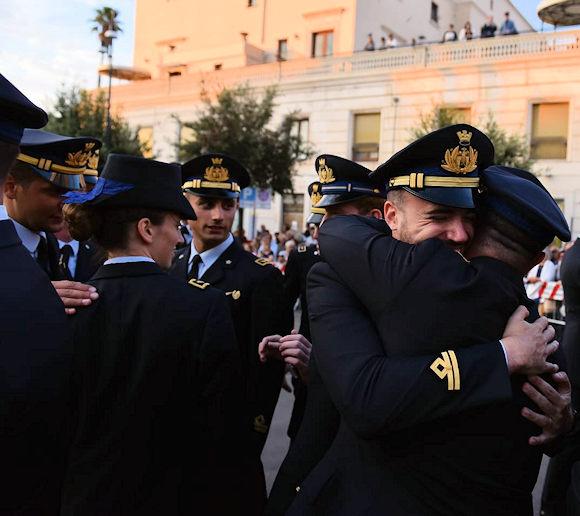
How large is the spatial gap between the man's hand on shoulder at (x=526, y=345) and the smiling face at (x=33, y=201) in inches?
90.9

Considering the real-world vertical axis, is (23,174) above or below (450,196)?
above

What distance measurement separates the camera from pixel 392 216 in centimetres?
196

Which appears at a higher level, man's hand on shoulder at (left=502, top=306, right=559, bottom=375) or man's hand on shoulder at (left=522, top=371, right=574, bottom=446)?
man's hand on shoulder at (left=502, top=306, right=559, bottom=375)

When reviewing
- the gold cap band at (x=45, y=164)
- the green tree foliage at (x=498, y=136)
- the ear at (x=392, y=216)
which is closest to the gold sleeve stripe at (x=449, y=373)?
the ear at (x=392, y=216)

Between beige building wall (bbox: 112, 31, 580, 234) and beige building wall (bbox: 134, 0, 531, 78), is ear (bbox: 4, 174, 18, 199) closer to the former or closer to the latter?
beige building wall (bbox: 112, 31, 580, 234)

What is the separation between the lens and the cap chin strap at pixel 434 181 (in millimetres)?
1811

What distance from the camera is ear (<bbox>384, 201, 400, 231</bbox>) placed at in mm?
1929

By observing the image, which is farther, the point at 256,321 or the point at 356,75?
the point at 356,75

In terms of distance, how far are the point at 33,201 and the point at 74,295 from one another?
42.3 inches

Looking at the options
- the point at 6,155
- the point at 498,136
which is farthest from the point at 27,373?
the point at 498,136

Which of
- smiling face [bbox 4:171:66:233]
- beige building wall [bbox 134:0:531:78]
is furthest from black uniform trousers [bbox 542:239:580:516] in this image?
beige building wall [bbox 134:0:531:78]

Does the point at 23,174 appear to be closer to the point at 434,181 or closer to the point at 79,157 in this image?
the point at 79,157

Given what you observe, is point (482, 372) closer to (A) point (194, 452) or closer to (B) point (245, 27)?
(A) point (194, 452)

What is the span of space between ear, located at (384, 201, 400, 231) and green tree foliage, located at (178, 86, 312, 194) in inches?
818
